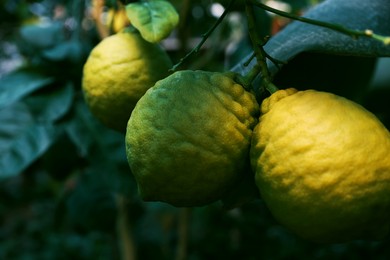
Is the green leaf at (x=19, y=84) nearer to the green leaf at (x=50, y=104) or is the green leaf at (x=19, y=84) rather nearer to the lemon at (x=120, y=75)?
the green leaf at (x=50, y=104)

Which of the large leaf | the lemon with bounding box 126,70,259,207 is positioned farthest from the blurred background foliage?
the lemon with bounding box 126,70,259,207

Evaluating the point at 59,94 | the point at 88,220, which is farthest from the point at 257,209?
the point at 59,94

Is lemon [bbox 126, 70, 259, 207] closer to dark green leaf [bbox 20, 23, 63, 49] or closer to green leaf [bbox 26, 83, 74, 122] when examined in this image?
green leaf [bbox 26, 83, 74, 122]

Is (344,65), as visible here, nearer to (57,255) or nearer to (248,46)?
(248,46)

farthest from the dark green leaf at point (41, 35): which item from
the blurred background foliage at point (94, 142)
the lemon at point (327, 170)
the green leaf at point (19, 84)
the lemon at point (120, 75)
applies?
the lemon at point (327, 170)

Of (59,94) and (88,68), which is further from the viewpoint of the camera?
(59,94)

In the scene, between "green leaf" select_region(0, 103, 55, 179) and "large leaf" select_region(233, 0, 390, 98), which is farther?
"green leaf" select_region(0, 103, 55, 179)
